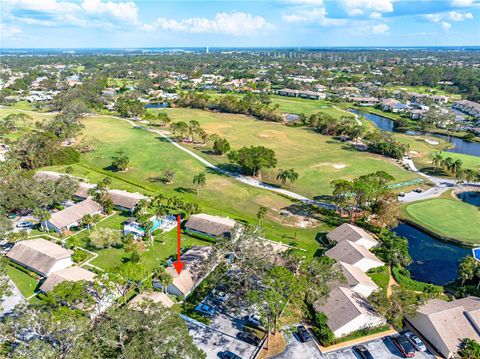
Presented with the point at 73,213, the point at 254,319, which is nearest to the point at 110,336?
the point at 254,319

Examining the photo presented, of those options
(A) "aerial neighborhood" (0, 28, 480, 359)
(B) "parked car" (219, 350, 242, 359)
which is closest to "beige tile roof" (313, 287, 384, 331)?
(A) "aerial neighborhood" (0, 28, 480, 359)

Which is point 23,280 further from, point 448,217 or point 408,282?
point 448,217

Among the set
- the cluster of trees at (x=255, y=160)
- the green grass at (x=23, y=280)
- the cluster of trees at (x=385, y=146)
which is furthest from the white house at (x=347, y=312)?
the cluster of trees at (x=385, y=146)

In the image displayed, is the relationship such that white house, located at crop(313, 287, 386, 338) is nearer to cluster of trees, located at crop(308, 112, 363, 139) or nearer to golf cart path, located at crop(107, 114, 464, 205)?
golf cart path, located at crop(107, 114, 464, 205)

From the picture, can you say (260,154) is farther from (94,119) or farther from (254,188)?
(94,119)

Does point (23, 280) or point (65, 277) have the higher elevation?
point (65, 277)

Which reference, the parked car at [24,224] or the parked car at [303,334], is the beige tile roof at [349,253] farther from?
the parked car at [24,224]

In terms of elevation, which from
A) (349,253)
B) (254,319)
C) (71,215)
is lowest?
(254,319)
